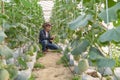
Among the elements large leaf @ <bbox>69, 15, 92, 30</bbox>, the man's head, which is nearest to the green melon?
large leaf @ <bbox>69, 15, 92, 30</bbox>

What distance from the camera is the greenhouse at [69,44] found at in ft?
6.68

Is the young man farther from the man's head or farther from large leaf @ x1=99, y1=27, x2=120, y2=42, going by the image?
large leaf @ x1=99, y1=27, x2=120, y2=42

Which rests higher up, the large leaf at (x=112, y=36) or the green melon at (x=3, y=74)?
the large leaf at (x=112, y=36)

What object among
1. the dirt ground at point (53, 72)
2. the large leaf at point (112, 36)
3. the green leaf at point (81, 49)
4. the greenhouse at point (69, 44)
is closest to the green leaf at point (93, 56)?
the greenhouse at point (69, 44)

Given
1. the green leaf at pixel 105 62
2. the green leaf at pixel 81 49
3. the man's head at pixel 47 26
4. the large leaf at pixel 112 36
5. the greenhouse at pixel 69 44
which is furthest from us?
the man's head at pixel 47 26

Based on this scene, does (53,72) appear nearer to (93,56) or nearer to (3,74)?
(93,56)

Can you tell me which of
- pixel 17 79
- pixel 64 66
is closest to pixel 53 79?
pixel 64 66

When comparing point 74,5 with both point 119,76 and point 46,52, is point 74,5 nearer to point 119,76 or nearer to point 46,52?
point 119,76

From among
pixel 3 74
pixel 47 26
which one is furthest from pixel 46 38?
pixel 3 74

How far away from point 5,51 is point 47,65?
4580mm

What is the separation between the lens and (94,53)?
7.07 ft

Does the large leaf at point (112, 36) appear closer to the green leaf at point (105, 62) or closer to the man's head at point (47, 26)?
the green leaf at point (105, 62)

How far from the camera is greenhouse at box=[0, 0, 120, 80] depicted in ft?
6.68

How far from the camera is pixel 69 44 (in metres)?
5.45
